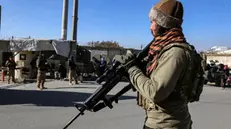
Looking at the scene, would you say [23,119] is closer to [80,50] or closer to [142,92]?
[142,92]

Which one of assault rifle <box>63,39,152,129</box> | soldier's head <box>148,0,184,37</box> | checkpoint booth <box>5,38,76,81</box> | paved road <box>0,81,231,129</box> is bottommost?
paved road <box>0,81,231,129</box>

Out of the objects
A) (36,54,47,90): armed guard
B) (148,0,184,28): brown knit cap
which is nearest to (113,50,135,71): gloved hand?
(148,0,184,28): brown knit cap

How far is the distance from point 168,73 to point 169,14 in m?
0.44

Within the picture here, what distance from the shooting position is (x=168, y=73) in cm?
217

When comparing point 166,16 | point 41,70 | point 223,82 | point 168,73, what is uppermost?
point 166,16

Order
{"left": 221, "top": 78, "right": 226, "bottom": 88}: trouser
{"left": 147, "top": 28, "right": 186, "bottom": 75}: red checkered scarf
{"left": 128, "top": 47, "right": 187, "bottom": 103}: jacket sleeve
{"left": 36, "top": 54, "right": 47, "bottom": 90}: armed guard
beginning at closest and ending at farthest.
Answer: {"left": 128, "top": 47, "right": 187, "bottom": 103}: jacket sleeve, {"left": 147, "top": 28, "right": 186, "bottom": 75}: red checkered scarf, {"left": 36, "top": 54, "right": 47, "bottom": 90}: armed guard, {"left": 221, "top": 78, "right": 226, "bottom": 88}: trouser

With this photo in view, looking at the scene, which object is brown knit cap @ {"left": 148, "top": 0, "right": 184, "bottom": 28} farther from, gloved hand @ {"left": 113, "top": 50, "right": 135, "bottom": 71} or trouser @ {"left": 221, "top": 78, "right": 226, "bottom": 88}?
trouser @ {"left": 221, "top": 78, "right": 226, "bottom": 88}

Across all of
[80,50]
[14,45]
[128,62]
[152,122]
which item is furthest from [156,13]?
[80,50]

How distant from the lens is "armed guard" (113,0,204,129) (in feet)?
7.21

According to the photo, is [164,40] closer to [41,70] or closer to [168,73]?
[168,73]

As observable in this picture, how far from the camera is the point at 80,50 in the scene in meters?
23.3

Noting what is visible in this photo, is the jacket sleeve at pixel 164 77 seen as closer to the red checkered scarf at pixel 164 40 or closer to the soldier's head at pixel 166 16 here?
the red checkered scarf at pixel 164 40

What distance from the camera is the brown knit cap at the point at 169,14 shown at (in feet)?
7.72

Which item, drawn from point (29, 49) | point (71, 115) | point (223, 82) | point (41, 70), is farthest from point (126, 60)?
point (223, 82)
